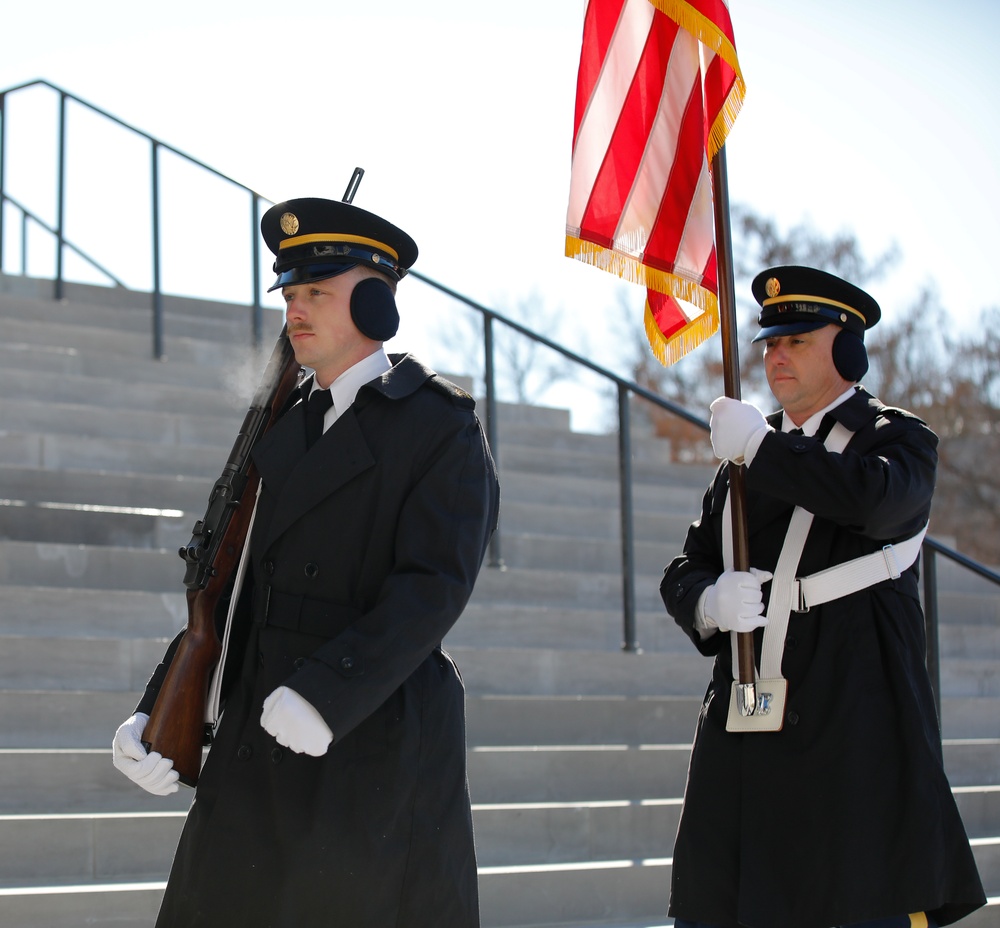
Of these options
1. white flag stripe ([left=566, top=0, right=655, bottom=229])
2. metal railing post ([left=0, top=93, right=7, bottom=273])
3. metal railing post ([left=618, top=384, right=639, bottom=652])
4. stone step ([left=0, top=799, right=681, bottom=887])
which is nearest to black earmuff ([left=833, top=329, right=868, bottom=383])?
white flag stripe ([left=566, top=0, right=655, bottom=229])

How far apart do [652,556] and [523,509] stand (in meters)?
0.71

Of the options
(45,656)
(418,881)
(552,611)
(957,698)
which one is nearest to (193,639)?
(418,881)

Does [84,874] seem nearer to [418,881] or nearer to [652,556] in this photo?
[418,881]

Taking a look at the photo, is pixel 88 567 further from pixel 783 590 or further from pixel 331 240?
pixel 783 590

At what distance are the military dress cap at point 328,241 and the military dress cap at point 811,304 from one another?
1008 millimetres

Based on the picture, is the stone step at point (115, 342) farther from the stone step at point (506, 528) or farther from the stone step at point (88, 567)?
the stone step at point (88, 567)

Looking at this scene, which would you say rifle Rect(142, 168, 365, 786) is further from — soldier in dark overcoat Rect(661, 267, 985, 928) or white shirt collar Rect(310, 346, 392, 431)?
soldier in dark overcoat Rect(661, 267, 985, 928)

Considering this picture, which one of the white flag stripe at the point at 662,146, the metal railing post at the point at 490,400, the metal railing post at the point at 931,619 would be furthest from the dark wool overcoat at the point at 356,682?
the metal railing post at the point at 490,400

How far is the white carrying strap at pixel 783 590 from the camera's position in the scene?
353cm

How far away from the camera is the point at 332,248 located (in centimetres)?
328

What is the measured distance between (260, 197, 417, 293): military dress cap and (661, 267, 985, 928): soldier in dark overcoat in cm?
91

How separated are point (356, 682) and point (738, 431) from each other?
119 centimetres

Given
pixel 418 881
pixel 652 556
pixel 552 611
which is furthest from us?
pixel 652 556

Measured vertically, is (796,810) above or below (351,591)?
below
